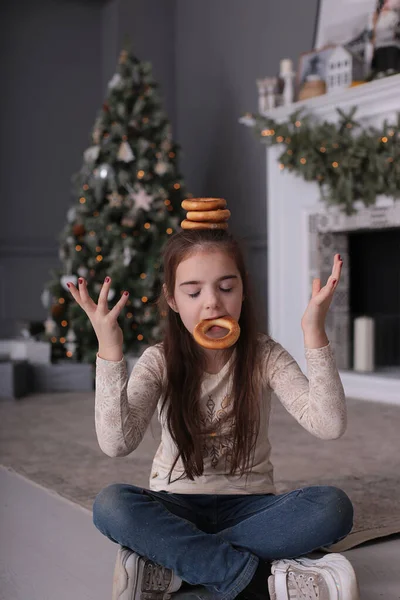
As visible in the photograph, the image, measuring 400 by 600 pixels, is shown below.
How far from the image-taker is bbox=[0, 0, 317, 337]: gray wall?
18.1 ft

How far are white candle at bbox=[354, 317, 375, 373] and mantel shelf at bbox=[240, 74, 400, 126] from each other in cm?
106

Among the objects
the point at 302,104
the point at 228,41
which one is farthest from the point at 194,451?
the point at 228,41

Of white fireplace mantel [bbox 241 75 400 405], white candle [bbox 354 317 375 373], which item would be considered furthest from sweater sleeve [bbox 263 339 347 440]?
white candle [bbox 354 317 375 373]

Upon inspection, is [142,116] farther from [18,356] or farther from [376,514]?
[376,514]

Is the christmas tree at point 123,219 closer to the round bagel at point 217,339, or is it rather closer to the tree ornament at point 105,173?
the tree ornament at point 105,173

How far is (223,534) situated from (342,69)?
3078 millimetres

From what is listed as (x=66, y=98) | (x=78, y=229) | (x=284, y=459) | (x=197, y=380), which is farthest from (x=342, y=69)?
(x=197, y=380)

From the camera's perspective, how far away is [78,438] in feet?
9.73

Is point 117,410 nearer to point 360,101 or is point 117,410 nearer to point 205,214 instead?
point 205,214

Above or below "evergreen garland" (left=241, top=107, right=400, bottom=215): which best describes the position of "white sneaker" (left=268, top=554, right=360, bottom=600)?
below

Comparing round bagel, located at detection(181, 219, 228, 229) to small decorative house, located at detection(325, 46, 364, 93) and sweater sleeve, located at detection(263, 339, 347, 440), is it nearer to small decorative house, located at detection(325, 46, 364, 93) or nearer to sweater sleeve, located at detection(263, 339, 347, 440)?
sweater sleeve, located at detection(263, 339, 347, 440)

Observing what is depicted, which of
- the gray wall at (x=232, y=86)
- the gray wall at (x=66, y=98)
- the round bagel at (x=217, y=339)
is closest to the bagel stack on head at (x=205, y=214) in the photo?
the round bagel at (x=217, y=339)

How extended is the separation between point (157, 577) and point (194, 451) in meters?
0.23

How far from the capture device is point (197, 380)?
58.7 inches
